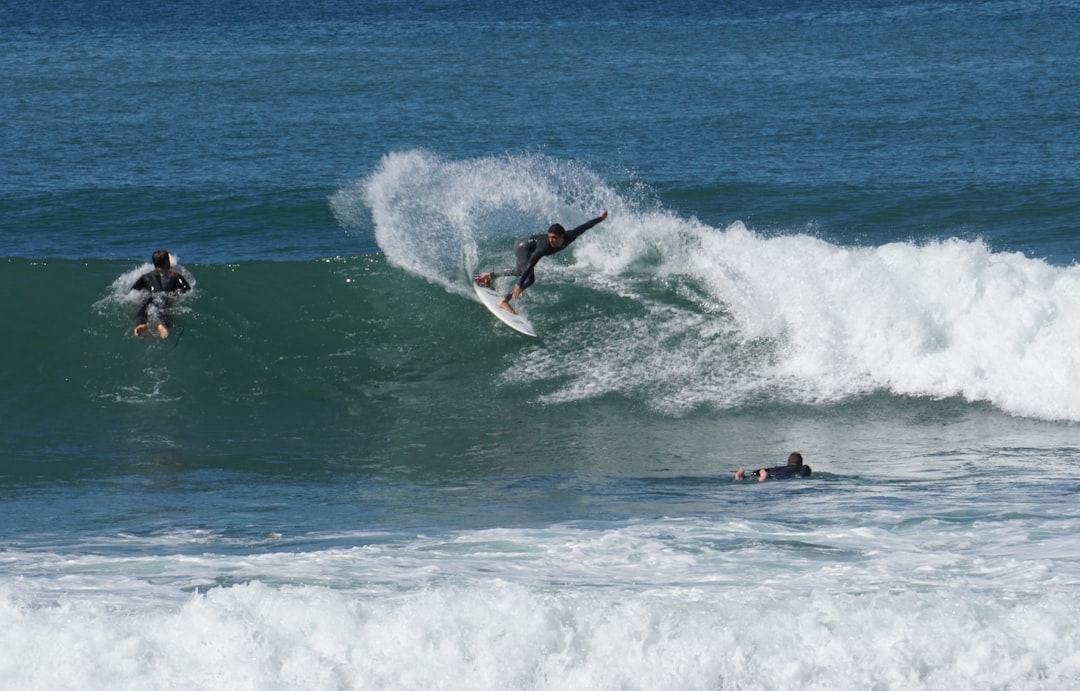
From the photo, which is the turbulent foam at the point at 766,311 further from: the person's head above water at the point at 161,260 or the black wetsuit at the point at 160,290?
the person's head above water at the point at 161,260

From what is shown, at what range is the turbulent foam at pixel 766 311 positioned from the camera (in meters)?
17.0

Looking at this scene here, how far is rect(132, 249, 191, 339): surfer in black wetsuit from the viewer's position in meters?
17.6

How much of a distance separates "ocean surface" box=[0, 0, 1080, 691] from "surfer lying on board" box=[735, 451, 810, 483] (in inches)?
7.2

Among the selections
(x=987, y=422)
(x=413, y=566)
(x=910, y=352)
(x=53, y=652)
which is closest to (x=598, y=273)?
(x=910, y=352)

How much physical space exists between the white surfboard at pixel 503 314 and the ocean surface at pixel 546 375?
0.89 ft

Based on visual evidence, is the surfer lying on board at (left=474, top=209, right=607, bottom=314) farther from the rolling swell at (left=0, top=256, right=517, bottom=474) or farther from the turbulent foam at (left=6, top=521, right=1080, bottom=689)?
the turbulent foam at (left=6, top=521, right=1080, bottom=689)

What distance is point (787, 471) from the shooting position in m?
13.7

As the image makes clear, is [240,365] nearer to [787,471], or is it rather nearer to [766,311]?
[766,311]

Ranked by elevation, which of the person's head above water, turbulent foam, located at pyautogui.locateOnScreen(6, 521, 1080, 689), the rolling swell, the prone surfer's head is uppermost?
the prone surfer's head

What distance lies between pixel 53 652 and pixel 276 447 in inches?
251

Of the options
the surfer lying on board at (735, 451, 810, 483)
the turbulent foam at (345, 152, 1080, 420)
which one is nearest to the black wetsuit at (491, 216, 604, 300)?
the turbulent foam at (345, 152, 1080, 420)


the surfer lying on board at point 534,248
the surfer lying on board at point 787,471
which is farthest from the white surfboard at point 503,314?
the surfer lying on board at point 787,471

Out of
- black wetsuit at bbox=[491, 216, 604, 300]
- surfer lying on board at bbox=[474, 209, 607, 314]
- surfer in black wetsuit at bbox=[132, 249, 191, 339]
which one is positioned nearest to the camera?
surfer lying on board at bbox=[474, 209, 607, 314]

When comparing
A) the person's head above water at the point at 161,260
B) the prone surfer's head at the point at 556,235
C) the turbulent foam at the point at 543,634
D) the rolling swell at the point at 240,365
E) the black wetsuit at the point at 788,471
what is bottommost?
the turbulent foam at the point at 543,634
